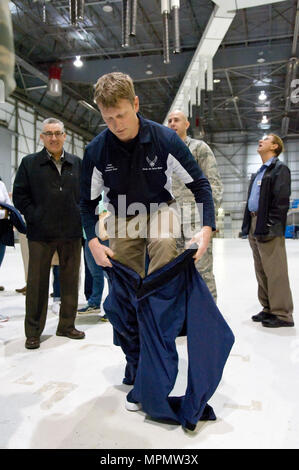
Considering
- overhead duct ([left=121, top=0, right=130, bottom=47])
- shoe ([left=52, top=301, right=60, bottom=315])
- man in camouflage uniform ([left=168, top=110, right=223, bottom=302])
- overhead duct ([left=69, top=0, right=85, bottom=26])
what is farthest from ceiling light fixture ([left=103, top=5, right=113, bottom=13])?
shoe ([left=52, top=301, right=60, bottom=315])

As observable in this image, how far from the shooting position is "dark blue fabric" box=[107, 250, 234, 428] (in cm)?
138

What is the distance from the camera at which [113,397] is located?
1689 millimetres

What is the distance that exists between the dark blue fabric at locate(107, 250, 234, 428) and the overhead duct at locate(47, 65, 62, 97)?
38.8 feet

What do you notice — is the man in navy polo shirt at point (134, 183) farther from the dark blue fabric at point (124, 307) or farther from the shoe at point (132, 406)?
the shoe at point (132, 406)

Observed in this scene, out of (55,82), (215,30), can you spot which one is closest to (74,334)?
(215,30)

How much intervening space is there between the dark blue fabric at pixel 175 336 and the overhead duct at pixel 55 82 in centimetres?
1181

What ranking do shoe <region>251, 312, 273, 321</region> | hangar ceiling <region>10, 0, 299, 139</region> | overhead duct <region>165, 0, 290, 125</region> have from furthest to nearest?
hangar ceiling <region>10, 0, 299, 139</region>
overhead duct <region>165, 0, 290, 125</region>
shoe <region>251, 312, 273, 321</region>

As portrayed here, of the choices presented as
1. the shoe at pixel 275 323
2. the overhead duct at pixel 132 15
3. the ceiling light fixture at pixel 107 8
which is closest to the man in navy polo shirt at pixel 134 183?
the shoe at pixel 275 323

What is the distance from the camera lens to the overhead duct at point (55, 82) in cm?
1184

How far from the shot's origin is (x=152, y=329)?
1.43 m

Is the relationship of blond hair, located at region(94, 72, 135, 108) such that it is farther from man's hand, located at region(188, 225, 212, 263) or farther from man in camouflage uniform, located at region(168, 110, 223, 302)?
man in camouflage uniform, located at region(168, 110, 223, 302)

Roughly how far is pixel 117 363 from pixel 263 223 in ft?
5.37

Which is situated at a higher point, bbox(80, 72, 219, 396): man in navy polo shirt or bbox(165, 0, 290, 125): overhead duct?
bbox(165, 0, 290, 125): overhead duct
